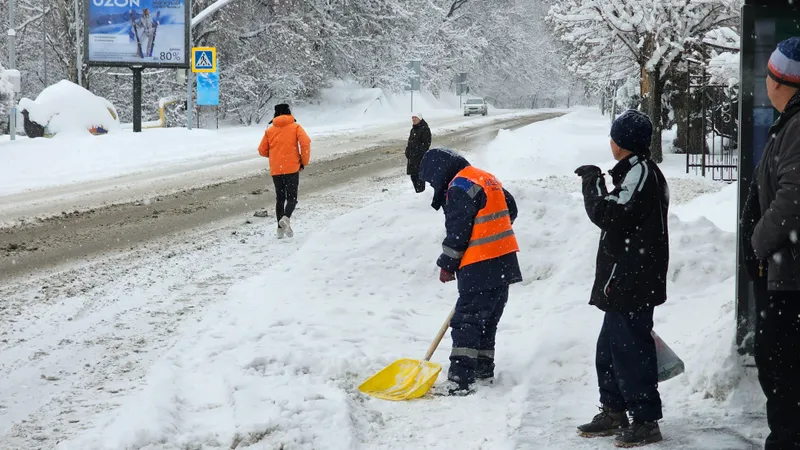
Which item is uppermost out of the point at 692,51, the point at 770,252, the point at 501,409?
the point at 692,51

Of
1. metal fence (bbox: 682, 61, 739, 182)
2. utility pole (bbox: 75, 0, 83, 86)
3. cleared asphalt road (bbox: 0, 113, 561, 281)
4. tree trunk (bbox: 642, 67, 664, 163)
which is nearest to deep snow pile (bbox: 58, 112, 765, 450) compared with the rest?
cleared asphalt road (bbox: 0, 113, 561, 281)

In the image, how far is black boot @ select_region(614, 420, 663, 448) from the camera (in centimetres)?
427

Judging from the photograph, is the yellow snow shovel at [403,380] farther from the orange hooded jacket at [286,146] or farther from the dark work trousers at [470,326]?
the orange hooded jacket at [286,146]

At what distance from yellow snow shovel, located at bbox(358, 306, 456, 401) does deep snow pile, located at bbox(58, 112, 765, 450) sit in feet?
0.26

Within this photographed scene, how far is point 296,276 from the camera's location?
809 centimetres

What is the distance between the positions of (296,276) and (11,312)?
2.32m

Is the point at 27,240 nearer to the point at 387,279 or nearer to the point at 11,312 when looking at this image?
the point at 11,312

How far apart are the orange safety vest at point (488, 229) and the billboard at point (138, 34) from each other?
24.2 m

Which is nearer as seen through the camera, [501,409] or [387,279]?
[501,409]

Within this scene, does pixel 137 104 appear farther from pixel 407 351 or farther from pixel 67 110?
pixel 407 351

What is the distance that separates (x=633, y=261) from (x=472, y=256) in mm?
1316

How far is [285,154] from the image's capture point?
10992 mm

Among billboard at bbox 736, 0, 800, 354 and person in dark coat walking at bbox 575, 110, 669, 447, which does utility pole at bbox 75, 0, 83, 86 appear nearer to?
billboard at bbox 736, 0, 800, 354

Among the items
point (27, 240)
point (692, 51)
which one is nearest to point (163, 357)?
point (27, 240)
